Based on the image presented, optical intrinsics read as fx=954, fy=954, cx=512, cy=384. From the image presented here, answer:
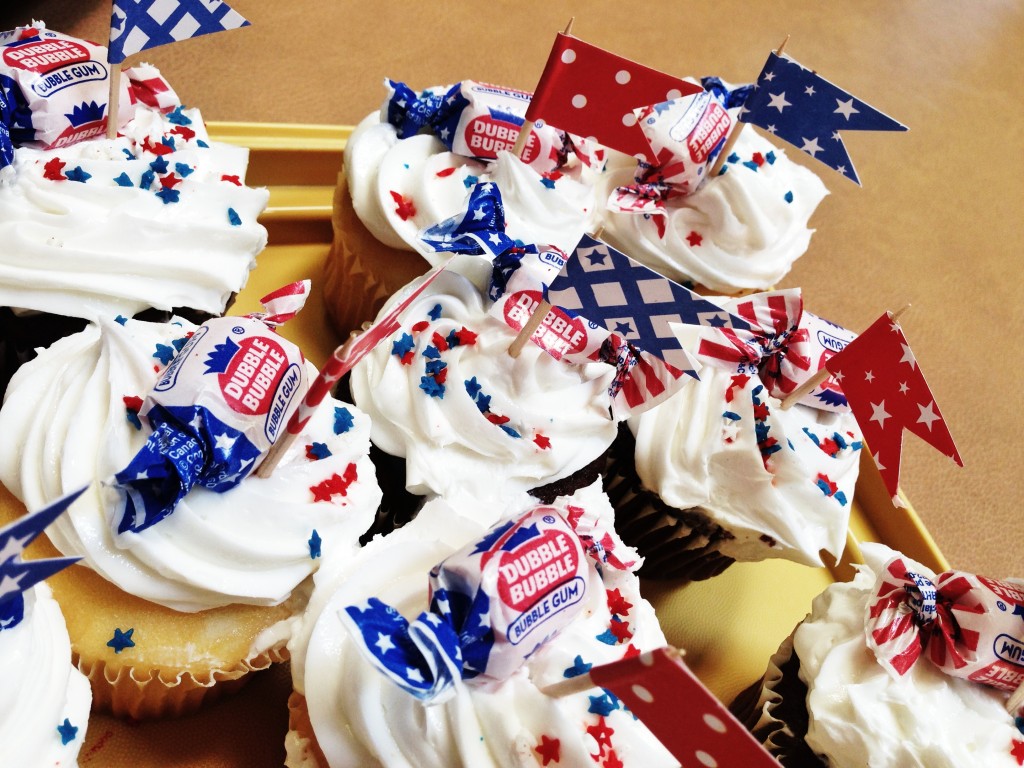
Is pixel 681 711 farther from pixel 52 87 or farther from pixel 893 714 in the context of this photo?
pixel 52 87

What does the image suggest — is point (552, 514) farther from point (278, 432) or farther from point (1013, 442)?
point (1013, 442)

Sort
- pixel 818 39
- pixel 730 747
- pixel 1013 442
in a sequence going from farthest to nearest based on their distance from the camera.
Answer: pixel 818 39, pixel 1013 442, pixel 730 747

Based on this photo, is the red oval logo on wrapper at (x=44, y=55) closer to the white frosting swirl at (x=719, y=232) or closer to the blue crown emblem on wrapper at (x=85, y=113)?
the blue crown emblem on wrapper at (x=85, y=113)

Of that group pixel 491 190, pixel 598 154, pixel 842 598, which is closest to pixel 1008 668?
pixel 842 598

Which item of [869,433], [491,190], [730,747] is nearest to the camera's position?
[730,747]

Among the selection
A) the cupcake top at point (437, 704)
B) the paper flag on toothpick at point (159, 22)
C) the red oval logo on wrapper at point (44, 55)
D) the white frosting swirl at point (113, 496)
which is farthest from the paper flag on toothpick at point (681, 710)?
the red oval logo on wrapper at point (44, 55)

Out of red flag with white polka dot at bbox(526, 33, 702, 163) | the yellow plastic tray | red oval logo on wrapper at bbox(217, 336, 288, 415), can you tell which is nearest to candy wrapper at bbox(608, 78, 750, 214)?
red flag with white polka dot at bbox(526, 33, 702, 163)

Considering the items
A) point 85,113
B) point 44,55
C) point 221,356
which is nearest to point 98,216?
point 85,113
